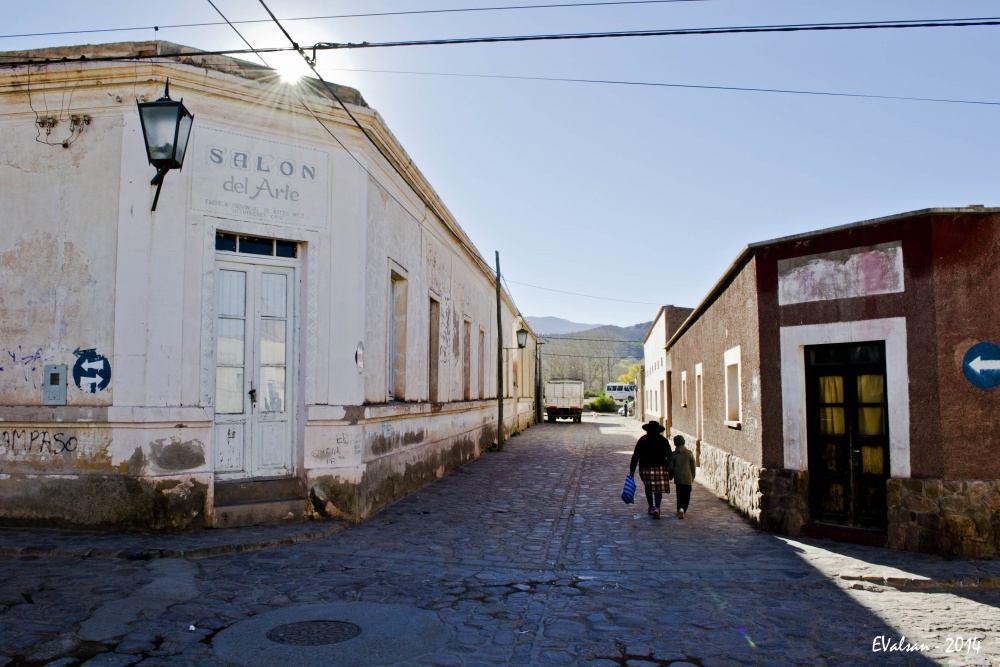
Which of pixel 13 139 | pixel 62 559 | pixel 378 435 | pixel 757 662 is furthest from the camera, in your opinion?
pixel 378 435

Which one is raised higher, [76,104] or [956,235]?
[76,104]

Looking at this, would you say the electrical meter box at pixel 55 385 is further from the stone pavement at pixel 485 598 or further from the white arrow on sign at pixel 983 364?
the white arrow on sign at pixel 983 364

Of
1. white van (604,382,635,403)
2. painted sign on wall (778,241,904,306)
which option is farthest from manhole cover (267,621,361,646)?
white van (604,382,635,403)

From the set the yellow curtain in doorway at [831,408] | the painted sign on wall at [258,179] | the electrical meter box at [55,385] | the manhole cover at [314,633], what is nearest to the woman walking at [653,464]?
the yellow curtain in doorway at [831,408]

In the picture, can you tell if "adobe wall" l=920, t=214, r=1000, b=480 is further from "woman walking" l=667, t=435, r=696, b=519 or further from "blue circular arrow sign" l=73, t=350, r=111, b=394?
"blue circular arrow sign" l=73, t=350, r=111, b=394

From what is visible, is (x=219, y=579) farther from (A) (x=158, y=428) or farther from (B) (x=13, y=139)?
(B) (x=13, y=139)

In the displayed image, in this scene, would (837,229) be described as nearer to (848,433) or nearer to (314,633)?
(848,433)

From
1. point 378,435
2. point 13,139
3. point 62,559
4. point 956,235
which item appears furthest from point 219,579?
point 956,235

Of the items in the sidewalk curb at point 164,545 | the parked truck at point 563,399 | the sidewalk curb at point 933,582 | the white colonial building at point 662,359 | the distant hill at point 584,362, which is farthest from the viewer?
the distant hill at point 584,362

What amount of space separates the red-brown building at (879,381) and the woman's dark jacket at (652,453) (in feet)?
3.73

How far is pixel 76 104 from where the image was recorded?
28.0 feet

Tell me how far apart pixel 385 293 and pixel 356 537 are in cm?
397

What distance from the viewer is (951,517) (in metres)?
7.37

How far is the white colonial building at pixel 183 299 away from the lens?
8.17 metres
